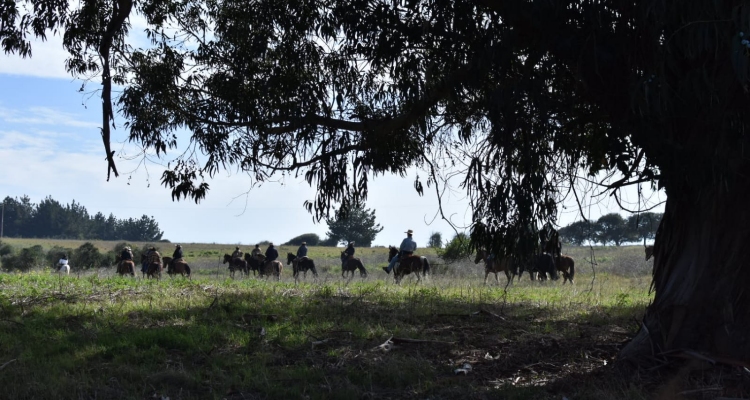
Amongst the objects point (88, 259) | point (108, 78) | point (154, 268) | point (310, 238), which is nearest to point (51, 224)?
point (310, 238)

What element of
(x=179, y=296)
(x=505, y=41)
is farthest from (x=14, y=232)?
(x=505, y=41)

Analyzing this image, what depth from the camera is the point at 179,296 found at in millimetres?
12992

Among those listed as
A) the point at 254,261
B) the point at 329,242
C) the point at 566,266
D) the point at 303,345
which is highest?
the point at 329,242

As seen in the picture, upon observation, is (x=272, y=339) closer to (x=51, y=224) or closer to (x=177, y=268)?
(x=177, y=268)

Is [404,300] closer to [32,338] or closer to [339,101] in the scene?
[339,101]

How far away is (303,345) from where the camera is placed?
9.17 meters

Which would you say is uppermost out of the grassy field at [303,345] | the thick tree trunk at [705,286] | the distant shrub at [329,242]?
the distant shrub at [329,242]

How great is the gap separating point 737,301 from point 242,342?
5.34 metres

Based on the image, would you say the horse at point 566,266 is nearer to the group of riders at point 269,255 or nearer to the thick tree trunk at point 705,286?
the group of riders at point 269,255

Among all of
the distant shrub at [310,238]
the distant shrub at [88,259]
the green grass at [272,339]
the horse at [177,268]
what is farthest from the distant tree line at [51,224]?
the green grass at [272,339]

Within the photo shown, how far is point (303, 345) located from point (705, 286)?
4375mm

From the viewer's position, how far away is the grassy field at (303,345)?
24.4 ft

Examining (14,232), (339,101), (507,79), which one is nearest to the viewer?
(507,79)

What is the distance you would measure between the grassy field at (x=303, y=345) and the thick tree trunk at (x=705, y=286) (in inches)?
26.6
